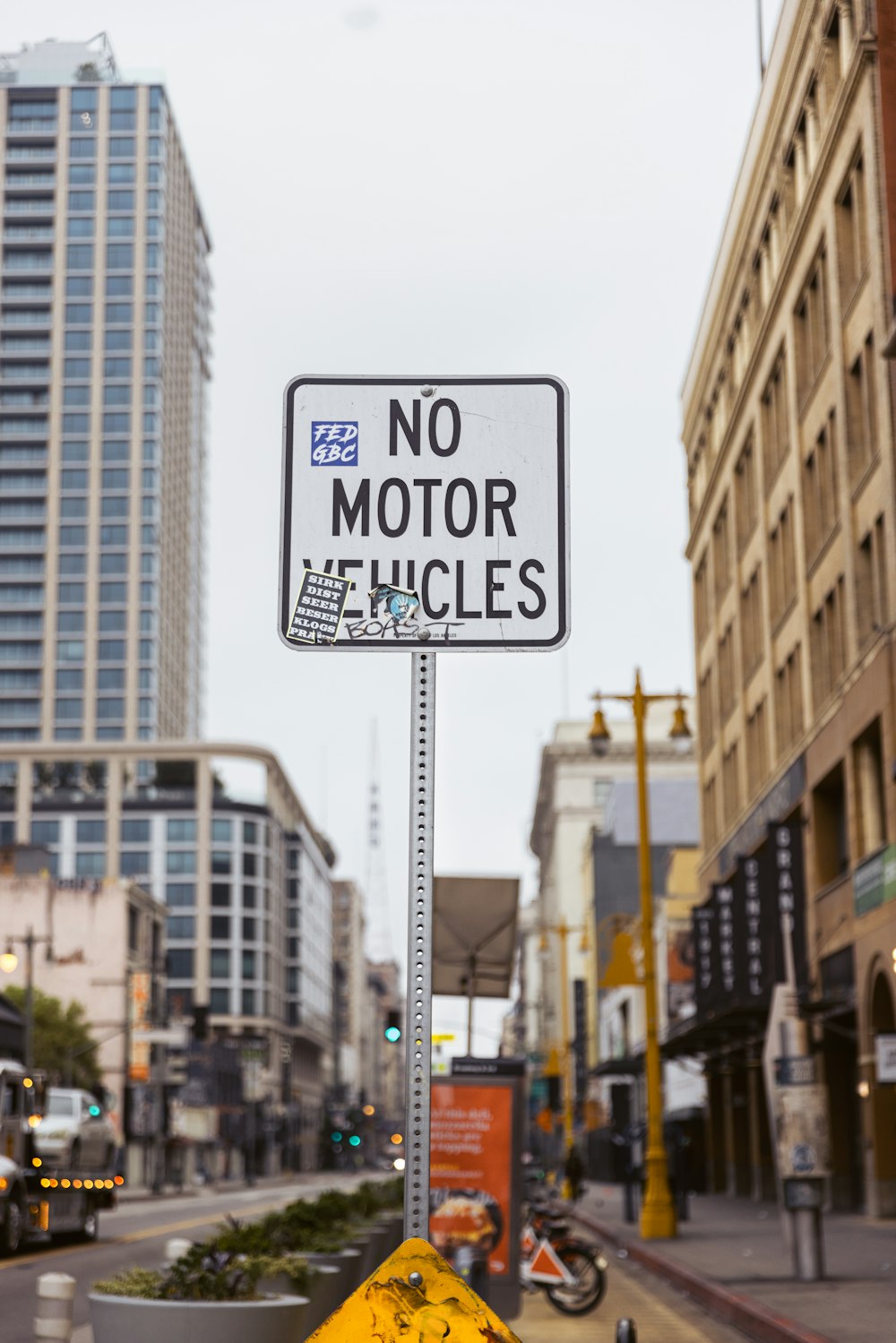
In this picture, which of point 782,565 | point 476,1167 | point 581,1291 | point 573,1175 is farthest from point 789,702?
point 476,1167

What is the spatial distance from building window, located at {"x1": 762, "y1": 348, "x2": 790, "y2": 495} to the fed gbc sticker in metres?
37.3

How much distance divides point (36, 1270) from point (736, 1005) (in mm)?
18909

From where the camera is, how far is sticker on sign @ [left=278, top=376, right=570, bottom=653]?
15.5 ft

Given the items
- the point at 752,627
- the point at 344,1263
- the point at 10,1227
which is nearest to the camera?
the point at 344,1263

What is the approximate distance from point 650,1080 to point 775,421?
63.4 feet

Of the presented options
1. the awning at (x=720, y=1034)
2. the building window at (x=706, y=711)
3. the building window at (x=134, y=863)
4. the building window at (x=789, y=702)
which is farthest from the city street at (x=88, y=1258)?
the building window at (x=134, y=863)

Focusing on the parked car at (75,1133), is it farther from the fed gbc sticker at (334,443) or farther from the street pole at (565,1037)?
the street pole at (565,1037)

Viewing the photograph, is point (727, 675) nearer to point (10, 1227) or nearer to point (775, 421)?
point (775, 421)

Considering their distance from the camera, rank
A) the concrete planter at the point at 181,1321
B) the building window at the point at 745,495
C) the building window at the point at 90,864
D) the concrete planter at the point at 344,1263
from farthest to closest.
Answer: the building window at the point at 90,864 → the building window at the point at 745,495 → the concrete planter at the point at 344,1263 → the concrete planter at the point at 181,1321

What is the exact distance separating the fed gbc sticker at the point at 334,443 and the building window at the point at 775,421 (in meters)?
37.3

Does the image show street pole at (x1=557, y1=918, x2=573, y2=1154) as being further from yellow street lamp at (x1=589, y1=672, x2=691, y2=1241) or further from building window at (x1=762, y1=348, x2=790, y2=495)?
yellow street lamp at (x1=589, y1=672, x2=691, y2=1241)

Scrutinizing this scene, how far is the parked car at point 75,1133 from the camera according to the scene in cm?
2891

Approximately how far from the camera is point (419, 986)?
432 centimetres

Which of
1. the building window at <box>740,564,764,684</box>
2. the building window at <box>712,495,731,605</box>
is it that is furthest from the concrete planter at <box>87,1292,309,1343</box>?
the building window at <box>712,495,731,605</box>
